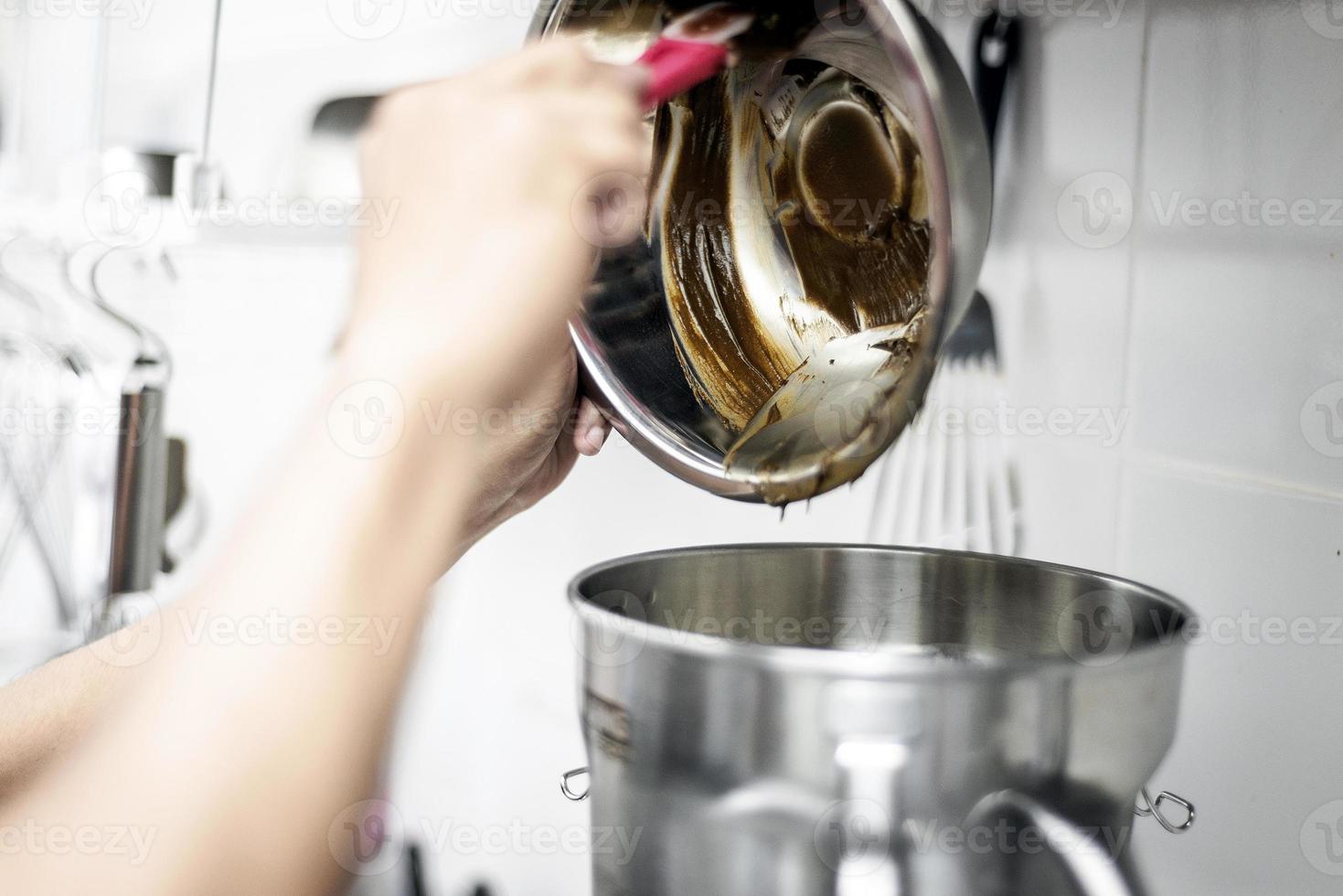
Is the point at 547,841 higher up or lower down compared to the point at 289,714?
lower down

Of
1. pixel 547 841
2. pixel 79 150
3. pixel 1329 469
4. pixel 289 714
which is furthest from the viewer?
pixel 79 150

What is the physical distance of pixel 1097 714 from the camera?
11.4 inches

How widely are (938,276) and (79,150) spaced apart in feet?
2.69

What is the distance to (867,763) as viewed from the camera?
285 mm

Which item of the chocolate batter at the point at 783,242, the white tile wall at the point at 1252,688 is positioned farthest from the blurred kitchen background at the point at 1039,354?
the chocolate batter at the point at 783,242

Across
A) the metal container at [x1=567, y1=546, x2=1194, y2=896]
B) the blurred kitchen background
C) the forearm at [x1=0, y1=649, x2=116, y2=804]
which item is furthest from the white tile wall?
the forearm at [x1=0, y1=649, x2=116, y2=804]

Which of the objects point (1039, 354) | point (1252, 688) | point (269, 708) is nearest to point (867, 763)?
point (269, 708)

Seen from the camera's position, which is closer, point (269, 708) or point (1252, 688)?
point (269, 708)

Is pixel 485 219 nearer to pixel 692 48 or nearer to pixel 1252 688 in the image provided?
pixel 692 48

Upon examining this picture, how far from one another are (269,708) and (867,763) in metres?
0.15

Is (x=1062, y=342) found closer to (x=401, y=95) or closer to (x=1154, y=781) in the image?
(x=1154, y=781)

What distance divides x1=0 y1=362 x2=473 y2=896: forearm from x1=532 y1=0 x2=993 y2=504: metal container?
0.17 metres

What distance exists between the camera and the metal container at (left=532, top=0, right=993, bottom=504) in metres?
0.34

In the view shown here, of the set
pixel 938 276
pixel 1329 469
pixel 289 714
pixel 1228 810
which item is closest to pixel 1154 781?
pixel 1228 810
